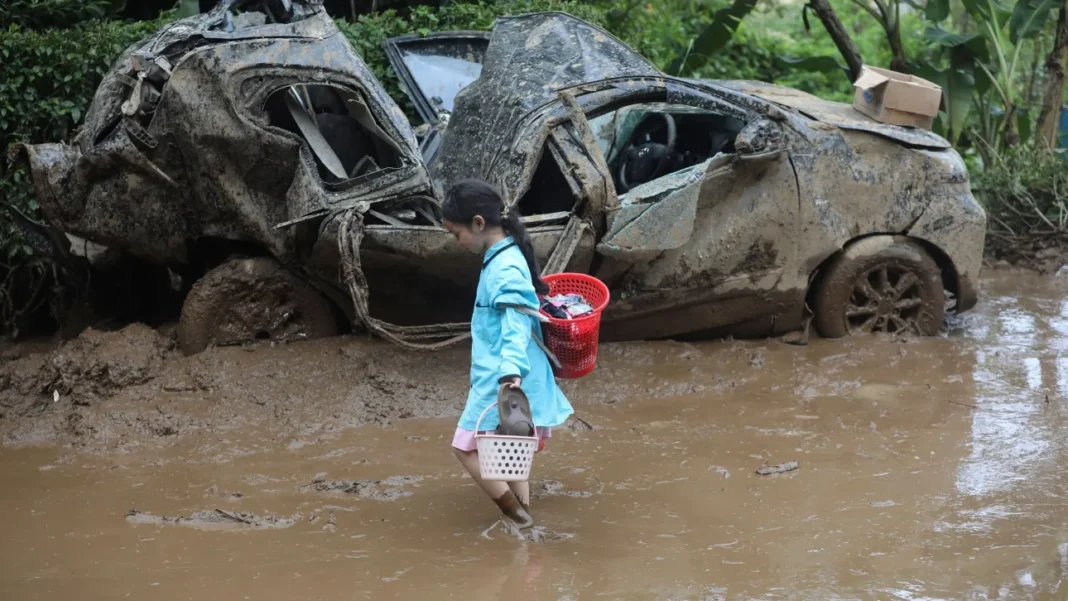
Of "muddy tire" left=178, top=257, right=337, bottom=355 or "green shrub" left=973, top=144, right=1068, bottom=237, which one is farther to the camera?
"green shrub" left=973, top=144, right=1068, bottom=237

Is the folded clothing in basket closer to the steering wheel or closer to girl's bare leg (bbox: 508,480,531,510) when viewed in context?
girl's bare leg (bbox: 508,480,531,510)

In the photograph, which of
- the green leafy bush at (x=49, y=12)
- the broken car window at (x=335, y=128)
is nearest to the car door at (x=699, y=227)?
the broken car window at (x=335, y=128)

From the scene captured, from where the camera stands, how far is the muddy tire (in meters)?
6.60

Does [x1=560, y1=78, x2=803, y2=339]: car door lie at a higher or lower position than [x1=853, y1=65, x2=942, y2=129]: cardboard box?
lower

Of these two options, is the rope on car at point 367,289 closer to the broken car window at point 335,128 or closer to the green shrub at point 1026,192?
the broken car window at point 335,128

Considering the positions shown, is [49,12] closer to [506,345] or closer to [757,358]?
[757,358]

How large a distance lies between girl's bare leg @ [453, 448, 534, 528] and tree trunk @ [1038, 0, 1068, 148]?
7.65 m

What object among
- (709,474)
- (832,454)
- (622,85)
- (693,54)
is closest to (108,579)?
(709,474)

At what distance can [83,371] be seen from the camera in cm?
629

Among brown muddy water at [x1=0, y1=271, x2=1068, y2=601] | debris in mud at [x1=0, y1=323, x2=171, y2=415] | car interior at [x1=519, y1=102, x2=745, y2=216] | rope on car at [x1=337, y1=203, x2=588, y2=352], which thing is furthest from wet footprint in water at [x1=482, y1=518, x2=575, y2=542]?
debris in mud at [x1=0, y1=323, x2=171, y2=415]

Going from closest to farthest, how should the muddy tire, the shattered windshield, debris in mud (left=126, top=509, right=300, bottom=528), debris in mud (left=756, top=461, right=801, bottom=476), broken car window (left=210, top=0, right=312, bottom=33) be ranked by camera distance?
debris in mud (left=126, top=509, right=300, bottom=528)
debris in mud (left=756, top=461, right=801, bottom=476)
the muddy tire
broken car window (left=210, top=0, right=312, bottom=33)
the shattered windshield

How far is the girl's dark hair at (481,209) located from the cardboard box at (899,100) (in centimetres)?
361

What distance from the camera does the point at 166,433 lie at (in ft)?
19.3

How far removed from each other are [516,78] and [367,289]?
170cm
